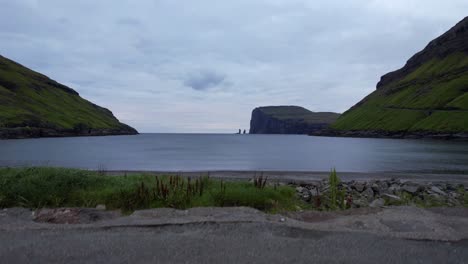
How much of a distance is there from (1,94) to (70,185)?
19578 cm

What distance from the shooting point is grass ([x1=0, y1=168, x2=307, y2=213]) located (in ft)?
47.9

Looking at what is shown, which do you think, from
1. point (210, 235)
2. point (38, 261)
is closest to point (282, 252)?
point (210, 235)

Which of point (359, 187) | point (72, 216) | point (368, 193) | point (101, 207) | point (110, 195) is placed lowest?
point (368, 193)

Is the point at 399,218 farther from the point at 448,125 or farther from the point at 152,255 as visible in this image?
the point at 448,125

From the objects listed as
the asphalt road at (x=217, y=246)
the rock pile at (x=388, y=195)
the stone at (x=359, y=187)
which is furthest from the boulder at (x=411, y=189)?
the asphalt road at (x=217, y=246)

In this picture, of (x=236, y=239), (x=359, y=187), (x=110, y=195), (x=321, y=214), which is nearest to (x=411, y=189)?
(x=359, y=187)

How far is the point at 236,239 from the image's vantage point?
8977 millimetres

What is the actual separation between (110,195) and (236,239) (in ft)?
27.7

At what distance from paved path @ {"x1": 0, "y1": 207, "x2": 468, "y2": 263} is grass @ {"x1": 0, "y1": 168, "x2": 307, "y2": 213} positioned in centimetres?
262

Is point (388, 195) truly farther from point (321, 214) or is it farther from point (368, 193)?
point (321, 214)

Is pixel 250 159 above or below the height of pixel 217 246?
below

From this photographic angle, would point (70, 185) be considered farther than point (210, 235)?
Yes

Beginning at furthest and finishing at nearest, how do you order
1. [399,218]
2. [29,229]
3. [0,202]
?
[0,202] → [399,218] → [29,229]

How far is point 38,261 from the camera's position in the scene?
7.41 metres
